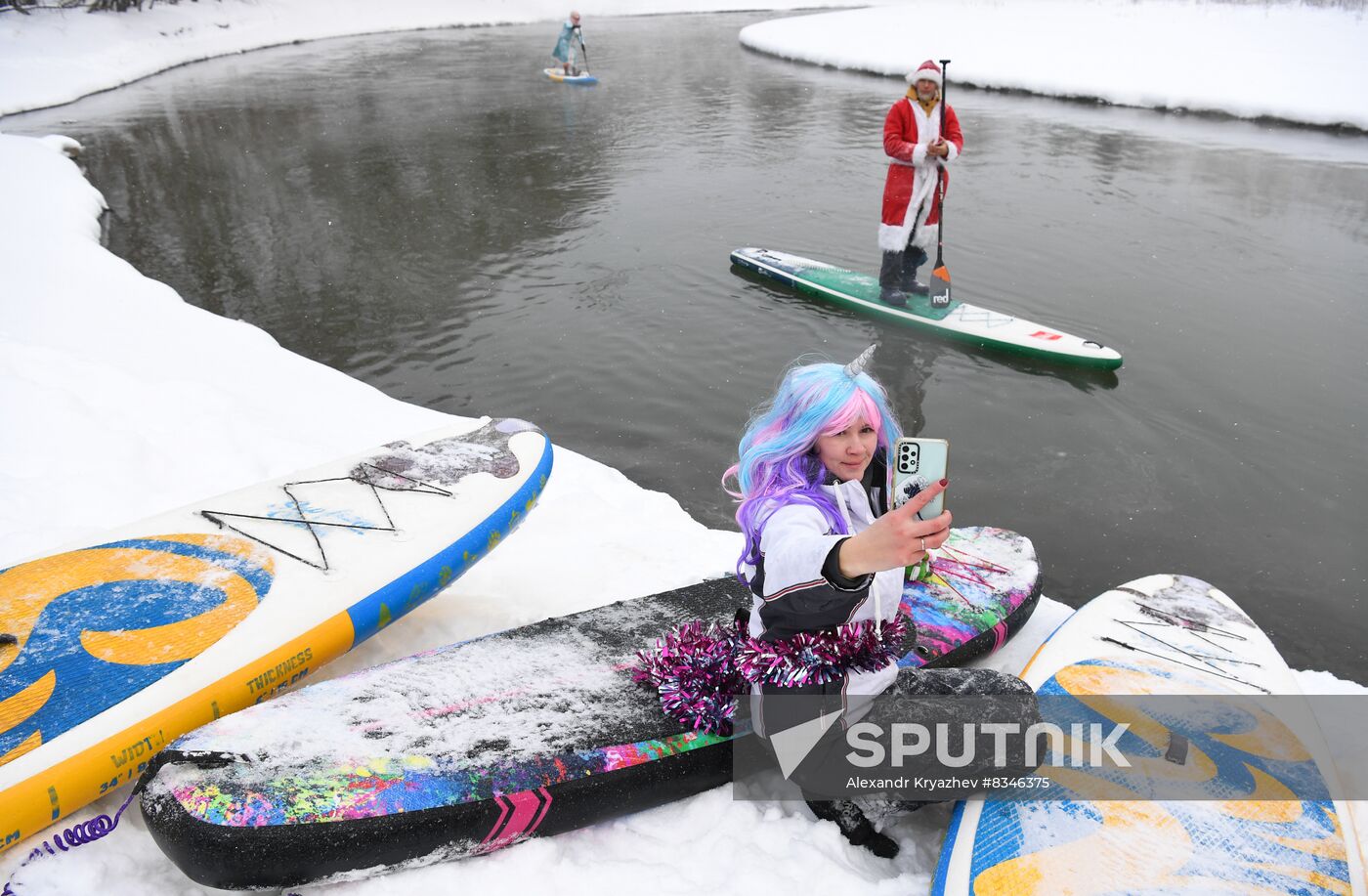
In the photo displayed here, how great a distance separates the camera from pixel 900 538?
2.01 metres

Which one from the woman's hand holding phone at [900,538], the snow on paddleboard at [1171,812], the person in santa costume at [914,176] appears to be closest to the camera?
the woman's hand holding phone at [900,538]

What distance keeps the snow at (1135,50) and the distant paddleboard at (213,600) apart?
1935 cm

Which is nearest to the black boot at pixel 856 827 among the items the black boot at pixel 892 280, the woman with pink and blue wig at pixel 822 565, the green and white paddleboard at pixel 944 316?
the woman with pink and blue wig at pixel 822 565

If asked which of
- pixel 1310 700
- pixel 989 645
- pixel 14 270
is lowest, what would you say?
pixel 1310 700

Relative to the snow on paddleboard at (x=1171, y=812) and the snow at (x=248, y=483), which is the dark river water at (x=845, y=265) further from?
the snow on paddleboard at (x=1171, y=812)

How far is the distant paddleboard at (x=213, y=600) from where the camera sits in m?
2.73

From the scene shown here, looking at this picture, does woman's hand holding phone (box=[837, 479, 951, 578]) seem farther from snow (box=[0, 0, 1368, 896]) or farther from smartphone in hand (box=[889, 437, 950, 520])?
snow (box=[0, 0, 1368, 896])

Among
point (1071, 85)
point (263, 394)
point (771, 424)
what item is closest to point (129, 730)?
point (771, 424)

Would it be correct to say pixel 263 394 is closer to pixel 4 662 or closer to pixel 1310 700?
pixel 4 662

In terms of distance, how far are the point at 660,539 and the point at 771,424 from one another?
7.93 feet

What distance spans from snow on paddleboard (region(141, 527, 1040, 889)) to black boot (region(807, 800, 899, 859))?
0.37 m

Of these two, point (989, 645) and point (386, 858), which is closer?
point (386, 858)

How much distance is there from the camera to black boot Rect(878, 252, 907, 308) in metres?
8.39

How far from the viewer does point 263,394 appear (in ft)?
20.6
